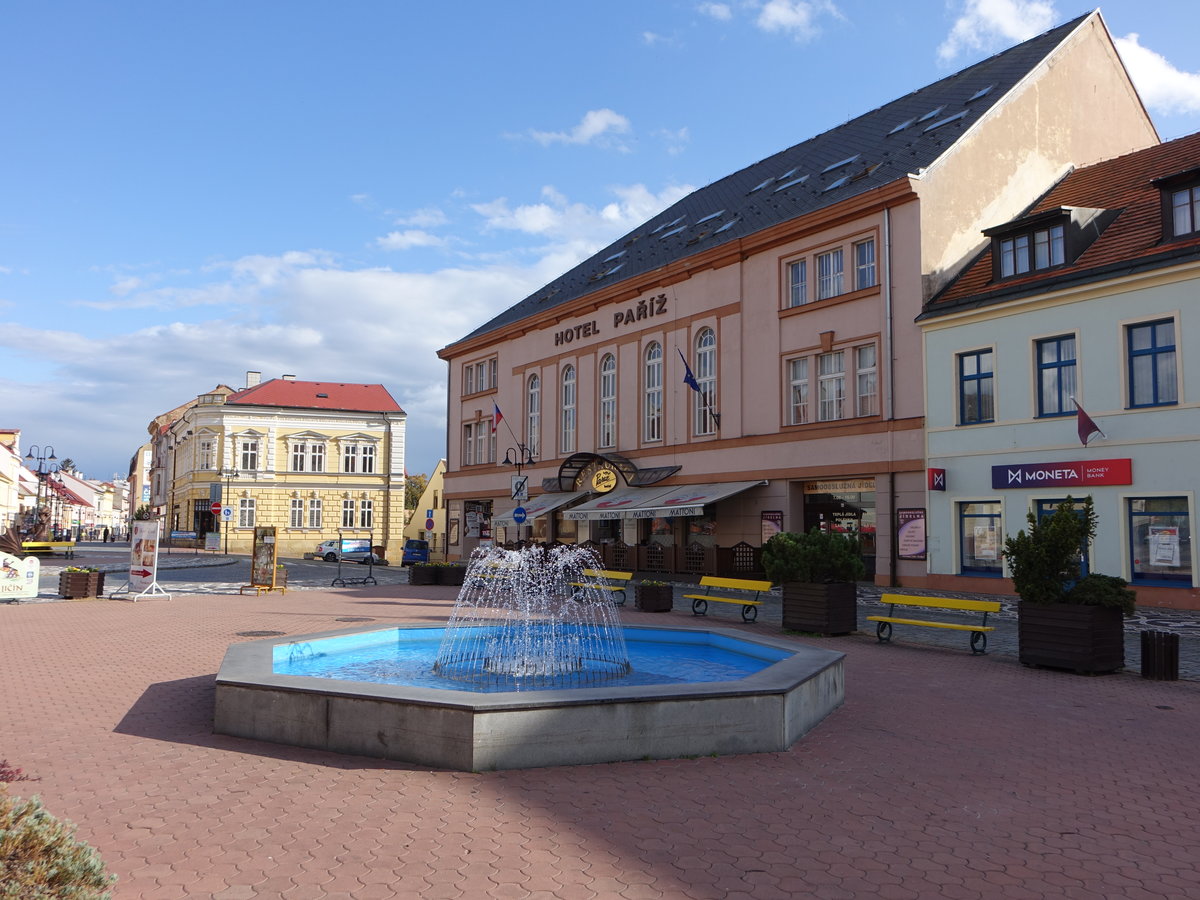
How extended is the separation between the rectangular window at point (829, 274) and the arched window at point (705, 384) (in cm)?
480

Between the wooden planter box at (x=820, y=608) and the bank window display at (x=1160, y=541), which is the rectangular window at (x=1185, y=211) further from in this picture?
the wooden planter box at (x=820, y=608)

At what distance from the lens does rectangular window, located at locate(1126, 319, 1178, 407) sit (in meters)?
19.9

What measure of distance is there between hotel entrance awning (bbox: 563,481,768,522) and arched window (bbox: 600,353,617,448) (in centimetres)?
274

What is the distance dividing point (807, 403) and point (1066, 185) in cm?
986

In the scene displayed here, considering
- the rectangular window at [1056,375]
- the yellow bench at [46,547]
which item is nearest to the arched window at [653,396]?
the rectangular window at [1056,375]

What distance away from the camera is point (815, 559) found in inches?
675

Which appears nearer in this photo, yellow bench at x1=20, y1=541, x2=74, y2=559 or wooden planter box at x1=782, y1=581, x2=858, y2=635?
wooden planter box at x1=782, y1=581, x2=858, y2=635

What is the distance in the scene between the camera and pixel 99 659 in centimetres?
1311

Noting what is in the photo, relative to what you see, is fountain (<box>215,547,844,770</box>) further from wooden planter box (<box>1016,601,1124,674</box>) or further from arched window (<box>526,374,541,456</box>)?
arched window (<box>526,374,541,456</box>)

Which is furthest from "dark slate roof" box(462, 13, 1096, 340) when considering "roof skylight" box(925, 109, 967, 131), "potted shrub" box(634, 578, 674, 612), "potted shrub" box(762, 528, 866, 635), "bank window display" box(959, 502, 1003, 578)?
"potted shrub" box(762, 528, 866, 635)

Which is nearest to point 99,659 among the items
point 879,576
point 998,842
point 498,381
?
point 998,842

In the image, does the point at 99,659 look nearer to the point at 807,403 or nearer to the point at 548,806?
the point at 548,806

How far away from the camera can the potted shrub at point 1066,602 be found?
1284 centimetres

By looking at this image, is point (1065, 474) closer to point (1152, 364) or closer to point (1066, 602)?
point (1152, 364)
